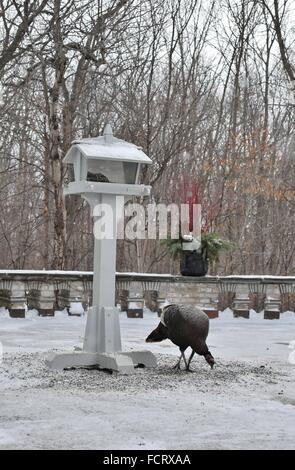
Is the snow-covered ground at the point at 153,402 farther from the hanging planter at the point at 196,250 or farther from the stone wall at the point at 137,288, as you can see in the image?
the hanging planter at the point at 196,250

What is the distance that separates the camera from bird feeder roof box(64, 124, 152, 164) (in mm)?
7594

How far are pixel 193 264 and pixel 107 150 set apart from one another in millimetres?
5239

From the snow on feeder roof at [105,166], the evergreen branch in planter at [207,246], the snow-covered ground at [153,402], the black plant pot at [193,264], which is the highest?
the snow on feeder roof at [105,166]

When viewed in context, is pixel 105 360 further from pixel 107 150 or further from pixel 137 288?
pixel 137 288

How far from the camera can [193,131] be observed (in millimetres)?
18359

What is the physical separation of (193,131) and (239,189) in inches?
82.7

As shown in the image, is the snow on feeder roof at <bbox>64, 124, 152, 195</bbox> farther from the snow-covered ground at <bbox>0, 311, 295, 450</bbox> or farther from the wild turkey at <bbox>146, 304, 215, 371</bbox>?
the snow-covered ground at <bbox>0, 311, 295, 450</bbox>

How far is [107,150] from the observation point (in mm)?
7750

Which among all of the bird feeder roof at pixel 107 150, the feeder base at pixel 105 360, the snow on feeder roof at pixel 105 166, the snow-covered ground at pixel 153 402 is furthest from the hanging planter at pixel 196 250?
the feeder base at pixel 105 360

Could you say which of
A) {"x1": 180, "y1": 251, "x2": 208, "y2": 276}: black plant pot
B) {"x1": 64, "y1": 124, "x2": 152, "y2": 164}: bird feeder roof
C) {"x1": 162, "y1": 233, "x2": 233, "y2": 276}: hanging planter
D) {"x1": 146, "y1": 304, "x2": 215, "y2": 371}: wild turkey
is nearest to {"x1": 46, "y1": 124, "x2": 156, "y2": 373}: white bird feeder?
{"x1": 64, "y1": 124, "x2": 152, "y2": 164}: bird feeder roof

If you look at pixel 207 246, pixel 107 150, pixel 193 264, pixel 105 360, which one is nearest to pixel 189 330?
pixel 105 360

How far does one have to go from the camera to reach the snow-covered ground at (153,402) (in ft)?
15.3

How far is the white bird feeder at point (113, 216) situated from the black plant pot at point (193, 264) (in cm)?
486

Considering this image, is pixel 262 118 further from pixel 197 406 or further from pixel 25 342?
pixel 197 406
